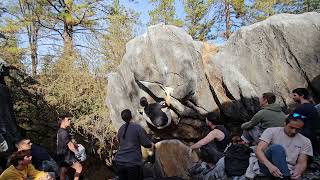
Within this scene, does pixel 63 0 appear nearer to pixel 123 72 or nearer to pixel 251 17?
pixel 123 72

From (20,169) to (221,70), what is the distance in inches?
272

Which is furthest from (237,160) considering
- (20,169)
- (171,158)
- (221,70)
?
(221,70)

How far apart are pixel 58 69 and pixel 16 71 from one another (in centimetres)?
184

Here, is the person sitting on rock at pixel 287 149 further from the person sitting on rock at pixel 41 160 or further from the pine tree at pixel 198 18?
the pine tree at pixel 198 18

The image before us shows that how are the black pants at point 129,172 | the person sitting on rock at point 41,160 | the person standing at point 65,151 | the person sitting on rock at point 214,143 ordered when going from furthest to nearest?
the person standing at point 65,151 < the person sitting on rock at point 214,143 < the person sitting on rock at point 41,160 < the black pants at point 129,172

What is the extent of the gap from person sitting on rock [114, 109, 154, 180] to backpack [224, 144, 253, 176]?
122cm

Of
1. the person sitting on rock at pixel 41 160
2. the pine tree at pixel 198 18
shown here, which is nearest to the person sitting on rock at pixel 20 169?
the person sitting on rock at pixel 41 160

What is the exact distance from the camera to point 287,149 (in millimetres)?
4594

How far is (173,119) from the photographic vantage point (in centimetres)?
1093

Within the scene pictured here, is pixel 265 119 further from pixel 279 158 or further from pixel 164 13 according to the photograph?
pixel 164 13

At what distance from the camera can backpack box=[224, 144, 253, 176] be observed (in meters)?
5.42

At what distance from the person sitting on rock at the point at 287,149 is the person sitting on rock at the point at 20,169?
9.36 ft

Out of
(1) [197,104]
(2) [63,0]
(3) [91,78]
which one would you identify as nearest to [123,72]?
(3) [91,78]

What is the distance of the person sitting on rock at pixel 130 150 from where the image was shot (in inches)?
233
